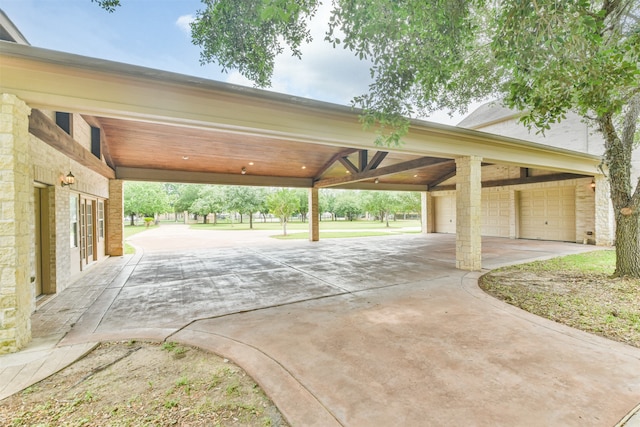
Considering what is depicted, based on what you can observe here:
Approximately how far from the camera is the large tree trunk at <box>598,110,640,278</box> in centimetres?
579

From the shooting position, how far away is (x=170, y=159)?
32.8ft

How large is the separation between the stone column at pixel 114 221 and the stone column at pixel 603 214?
18.7 m

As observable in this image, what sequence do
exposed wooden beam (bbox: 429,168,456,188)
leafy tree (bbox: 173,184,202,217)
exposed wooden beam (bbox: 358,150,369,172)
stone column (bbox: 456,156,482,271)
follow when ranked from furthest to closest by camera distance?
leafy tree (bbox: 173,184,202,217) < exposed wooden beam (bbox: 429,168,456,188) < exposed wooden beam (bbox: 358,150,369,172) < stone column (bbox: 456,156,482,271)

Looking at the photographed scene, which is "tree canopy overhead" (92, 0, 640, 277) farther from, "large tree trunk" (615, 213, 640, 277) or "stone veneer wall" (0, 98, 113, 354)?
"large tree trunk" (615, 213, 640, 277)

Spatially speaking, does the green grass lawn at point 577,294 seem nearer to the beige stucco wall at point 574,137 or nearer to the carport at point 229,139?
the carport at point 229,139

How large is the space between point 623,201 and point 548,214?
8903 millimetres

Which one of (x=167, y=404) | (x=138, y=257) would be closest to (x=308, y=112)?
(x=167, y=404)

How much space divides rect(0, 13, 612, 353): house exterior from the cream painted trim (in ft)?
0.05

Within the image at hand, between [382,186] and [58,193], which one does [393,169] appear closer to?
[382,186]

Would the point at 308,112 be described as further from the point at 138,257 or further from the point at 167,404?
the point at 138,257

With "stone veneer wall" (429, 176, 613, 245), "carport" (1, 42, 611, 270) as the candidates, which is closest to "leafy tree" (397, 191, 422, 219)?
"carport" (1, 42, 611, 270)

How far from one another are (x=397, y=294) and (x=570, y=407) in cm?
306

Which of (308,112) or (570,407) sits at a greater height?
(308,112)

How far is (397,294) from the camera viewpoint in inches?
203
